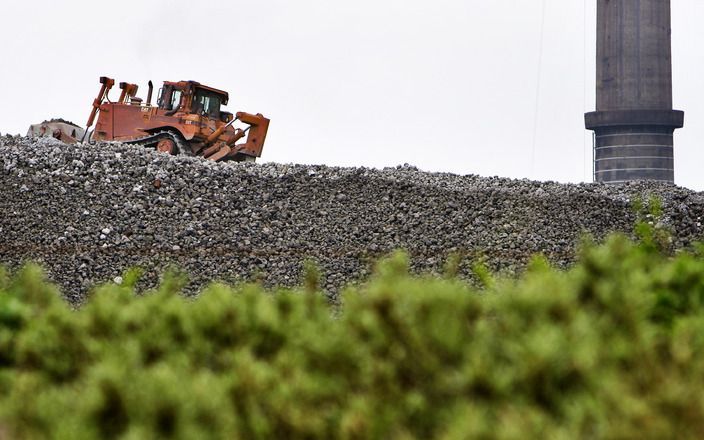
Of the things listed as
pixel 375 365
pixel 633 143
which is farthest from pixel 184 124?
pixel 633 143

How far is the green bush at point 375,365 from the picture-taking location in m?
2.94

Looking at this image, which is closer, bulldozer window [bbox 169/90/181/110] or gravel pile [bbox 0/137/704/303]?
gravel pile [bbox 0/137/704/303]

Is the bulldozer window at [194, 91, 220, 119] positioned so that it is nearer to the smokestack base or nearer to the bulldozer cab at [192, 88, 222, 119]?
the bulldozer cab at [192, 88, 222, 119]

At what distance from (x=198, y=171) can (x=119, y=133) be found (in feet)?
30.6

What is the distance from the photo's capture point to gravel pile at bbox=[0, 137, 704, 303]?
16.4 meters

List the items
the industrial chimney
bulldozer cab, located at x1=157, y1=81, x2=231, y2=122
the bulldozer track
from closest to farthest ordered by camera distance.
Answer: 1. the bulldozer track
2. bulldozer cab, located at x1=157, y1=81, x2=231, y2=122
3. the industrial chimney

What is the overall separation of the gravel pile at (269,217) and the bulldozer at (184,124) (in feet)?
19.0

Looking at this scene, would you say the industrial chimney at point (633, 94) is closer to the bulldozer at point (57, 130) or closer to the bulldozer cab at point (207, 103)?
the bulldozer cab at point (207, 103)

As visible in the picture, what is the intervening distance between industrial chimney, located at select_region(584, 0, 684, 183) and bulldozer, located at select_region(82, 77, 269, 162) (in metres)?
56.4

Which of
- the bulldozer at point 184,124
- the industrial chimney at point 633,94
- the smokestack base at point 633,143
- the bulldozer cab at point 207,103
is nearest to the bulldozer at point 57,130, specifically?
the bulldozer at point 184,124

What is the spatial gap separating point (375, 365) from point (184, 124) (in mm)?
25583

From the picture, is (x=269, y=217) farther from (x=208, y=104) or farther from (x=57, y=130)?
(x=57, y=130)

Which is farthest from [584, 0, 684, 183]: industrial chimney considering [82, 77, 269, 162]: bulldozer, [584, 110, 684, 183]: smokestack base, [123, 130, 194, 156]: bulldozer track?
[123, 130, 194, 156]: bulldozer track

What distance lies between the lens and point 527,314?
3.41 metres
